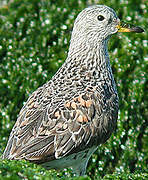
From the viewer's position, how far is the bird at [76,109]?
259 inches

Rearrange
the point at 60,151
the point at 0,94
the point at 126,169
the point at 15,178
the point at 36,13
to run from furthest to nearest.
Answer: the point at 36,13 → the point at 0,94 → the point at 126,169 → the point at 60,151 → the point at 15,178

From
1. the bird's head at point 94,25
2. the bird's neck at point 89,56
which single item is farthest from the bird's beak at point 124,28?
the bird's neck at point 89,56

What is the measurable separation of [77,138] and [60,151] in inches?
10.9

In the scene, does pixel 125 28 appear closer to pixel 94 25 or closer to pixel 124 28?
pixel 124 28

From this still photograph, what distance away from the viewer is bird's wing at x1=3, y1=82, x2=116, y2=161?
6531 millimetres

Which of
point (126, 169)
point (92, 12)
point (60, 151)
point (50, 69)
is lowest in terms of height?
point (126, 169)

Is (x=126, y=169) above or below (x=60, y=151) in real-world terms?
below

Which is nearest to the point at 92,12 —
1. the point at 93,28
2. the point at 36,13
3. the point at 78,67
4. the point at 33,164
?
the point at 93,28

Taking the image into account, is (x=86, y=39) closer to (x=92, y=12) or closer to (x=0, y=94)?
(x=92, y=12)

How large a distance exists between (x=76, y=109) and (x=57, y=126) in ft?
1.08

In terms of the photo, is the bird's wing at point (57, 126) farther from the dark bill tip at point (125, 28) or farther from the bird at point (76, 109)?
the dark bill tip at point (125, 28)

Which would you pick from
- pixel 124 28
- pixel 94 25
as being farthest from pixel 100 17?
pixel 124 28

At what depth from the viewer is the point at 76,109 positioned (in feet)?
22.3

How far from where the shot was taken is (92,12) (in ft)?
25.0
